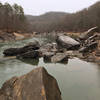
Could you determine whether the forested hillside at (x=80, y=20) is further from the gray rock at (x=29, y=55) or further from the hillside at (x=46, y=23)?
the gray rock at (x=29, y=55)

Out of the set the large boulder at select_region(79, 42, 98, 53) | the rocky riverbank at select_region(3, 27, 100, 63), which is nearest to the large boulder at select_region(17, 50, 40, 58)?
the rocky riverbank at select_region(3, 27, 100, 63)

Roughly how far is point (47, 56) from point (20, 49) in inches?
122

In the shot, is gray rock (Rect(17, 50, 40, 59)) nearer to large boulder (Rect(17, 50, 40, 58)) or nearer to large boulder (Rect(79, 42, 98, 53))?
large boulder (Rect(17, 50, 40, 58))

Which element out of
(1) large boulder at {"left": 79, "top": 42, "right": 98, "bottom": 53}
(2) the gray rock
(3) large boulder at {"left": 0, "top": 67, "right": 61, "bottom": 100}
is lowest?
(2) the gray rock

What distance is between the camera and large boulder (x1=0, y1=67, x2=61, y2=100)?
2.68 meters

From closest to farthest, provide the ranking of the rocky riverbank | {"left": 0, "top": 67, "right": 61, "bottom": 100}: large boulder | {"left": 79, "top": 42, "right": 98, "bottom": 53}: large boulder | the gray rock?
{"left": 0, "top": 67, "right": 61, "bottom": 100}: large boulder < the rocky riverbank < the gray rock < {"left": 79, "top": 42, "right": 98, "bottom": 53}: large boulder

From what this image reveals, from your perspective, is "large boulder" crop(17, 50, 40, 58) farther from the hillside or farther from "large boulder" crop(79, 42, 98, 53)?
the hillside

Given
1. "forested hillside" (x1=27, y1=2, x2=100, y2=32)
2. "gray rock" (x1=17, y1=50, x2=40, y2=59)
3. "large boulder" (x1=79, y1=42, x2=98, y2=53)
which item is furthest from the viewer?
"forested hillside" (x1=27, y1=2, x2=100, y2=32)

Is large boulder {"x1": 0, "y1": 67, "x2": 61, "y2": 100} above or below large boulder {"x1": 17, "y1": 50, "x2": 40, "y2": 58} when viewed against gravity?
above

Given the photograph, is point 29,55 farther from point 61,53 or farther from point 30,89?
point 30,89

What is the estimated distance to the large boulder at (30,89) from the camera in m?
2.68

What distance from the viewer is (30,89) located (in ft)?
9.32

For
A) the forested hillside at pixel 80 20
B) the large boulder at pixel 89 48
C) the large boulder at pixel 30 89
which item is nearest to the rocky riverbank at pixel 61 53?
the large boulder at pixel 89 48

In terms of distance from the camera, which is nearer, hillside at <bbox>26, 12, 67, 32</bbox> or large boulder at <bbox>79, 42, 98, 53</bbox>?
large boulder at <bbox>79, 42, 98, 53</bbox>
